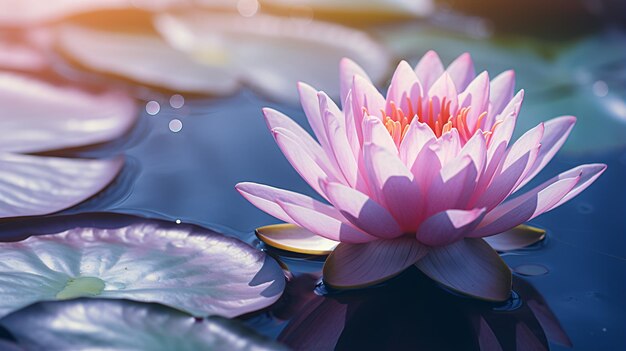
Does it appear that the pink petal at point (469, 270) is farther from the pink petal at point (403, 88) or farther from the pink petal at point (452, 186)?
the pink petal at point (403, 88)

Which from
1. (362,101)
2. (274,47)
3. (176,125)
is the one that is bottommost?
(176,125)

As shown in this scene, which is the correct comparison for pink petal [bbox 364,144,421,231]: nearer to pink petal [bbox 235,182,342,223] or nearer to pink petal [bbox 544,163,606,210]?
pink petal [bbox 235,182,342,223]

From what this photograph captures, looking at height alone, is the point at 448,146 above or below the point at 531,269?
above

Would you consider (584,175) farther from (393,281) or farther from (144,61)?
(144,61)

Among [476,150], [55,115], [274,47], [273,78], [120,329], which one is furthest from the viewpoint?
[274,47]

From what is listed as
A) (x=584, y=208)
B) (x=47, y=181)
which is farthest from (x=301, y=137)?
(x=584, y=208)

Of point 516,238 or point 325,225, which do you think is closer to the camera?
point 325,225

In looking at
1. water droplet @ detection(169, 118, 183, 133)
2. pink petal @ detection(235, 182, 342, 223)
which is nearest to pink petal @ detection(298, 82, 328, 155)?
pink petal @ detection(235, 182, 342, 223)

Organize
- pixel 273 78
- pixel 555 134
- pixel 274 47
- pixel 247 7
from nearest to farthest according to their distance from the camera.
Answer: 1. pixel 555 134
2. pixel 273 78
3. pixel 274 47
4. pixel 247 7
